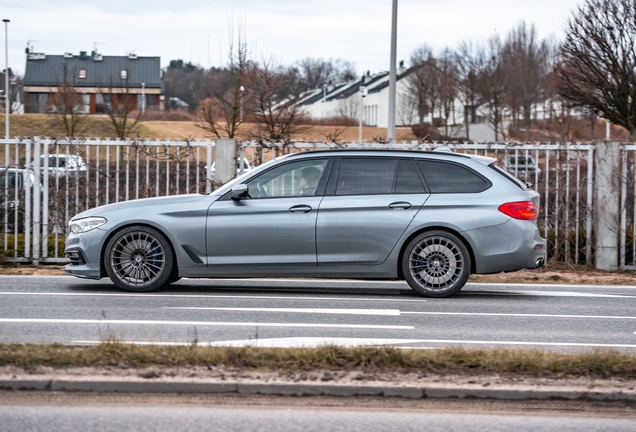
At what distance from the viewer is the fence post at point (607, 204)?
1433 cm

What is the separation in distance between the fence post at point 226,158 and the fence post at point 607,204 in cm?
549

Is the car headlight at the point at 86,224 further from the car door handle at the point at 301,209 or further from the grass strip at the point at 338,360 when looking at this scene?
the grass strip at the point at 338,360

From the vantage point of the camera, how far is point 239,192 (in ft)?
34.6

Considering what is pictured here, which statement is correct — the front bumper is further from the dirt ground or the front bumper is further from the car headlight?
the dirt ground

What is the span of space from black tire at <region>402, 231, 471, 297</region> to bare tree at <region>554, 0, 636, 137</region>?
2468 cm

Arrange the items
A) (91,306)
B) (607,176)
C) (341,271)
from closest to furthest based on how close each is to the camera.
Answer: (91,306), (341,271), (607,176)

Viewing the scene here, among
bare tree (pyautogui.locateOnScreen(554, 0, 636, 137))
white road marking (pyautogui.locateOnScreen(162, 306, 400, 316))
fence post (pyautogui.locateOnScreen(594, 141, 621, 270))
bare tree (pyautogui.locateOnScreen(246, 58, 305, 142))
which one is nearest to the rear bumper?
white road marking (pyautogui.locateOnScreen(162, 306, 400, 316))

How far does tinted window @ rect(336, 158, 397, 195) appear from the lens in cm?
1073

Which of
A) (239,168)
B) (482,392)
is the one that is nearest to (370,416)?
(482,392)

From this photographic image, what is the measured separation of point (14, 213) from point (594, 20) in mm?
25699

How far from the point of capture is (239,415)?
5277 millimetres

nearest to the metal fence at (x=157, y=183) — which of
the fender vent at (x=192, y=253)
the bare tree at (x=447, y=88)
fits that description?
the fender vent at (x=192, y=253)

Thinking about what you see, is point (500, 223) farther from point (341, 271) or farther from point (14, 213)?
point (14, 213)

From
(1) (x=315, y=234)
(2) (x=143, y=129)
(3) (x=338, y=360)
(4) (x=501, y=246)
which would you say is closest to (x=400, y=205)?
(1) (x=315, y=234)
